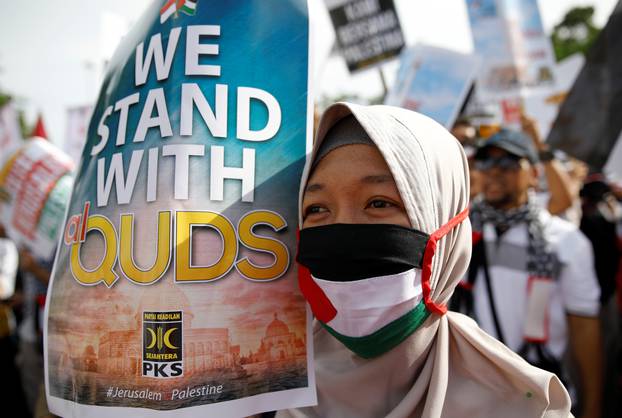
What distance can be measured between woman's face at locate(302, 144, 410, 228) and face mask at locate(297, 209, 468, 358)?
33mm

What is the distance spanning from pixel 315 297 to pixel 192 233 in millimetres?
326

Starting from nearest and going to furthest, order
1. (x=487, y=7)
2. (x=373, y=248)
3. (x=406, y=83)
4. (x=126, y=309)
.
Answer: (x=126, y=309) → (x=373, y=248) → (x=406, y=83) → (x=487, y=7)

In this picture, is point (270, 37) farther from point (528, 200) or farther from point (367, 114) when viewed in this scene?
point (528, 200)

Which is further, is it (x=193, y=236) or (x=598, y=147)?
(x=598, y=147)

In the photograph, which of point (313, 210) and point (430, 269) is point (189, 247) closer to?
point (313, 210)

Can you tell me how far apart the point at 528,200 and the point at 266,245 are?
194 cm

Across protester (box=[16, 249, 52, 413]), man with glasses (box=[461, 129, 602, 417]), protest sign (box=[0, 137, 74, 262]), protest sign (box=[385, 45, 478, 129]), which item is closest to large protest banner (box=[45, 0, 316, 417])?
protest sign (box=[0, 137, 74, 262])

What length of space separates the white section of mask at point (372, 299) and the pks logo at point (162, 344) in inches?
13.4

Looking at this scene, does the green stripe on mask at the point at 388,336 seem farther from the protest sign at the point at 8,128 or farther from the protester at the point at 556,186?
the protest sign at the point at 8,128

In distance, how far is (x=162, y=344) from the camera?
3.51 ft

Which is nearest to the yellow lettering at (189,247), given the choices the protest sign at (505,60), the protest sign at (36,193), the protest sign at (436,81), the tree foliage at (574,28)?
the protest sign at (36,193)

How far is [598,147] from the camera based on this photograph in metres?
3.10

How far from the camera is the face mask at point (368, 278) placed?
1201 mm

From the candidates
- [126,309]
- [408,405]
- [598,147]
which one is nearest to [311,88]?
[126,309]
